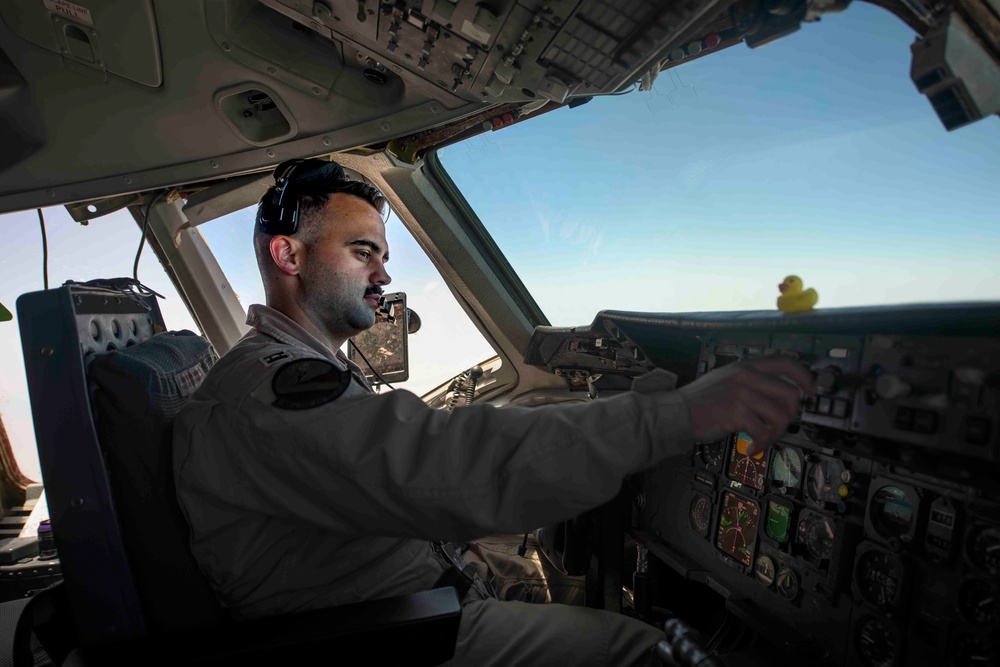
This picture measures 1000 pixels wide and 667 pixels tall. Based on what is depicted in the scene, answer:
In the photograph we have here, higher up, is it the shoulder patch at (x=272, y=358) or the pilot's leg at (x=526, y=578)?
the shoulder patch at (x=272, y=358)

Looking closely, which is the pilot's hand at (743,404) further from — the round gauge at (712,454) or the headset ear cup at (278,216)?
the headset ear cup at (278,216)

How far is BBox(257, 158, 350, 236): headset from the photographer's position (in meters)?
1.45

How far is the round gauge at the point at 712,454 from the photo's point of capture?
5.07 ft

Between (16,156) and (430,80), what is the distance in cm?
181

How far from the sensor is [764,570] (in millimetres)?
1367

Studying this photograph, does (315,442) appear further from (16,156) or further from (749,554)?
(16,156)

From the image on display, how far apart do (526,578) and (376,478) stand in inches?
59.5

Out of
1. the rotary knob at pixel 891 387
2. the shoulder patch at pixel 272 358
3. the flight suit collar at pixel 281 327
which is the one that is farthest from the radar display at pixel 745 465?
the shoulder patch at pixel 272 358

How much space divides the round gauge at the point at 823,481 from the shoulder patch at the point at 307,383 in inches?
42.0

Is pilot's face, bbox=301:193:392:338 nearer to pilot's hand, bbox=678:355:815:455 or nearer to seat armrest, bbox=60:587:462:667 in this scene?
seat armrest, bbox=60:587:462:667

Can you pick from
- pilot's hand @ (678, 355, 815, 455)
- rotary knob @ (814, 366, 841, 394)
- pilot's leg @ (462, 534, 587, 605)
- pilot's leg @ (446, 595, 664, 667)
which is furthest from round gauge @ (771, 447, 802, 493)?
pilot's leg @ (462, 534, 587, 605)

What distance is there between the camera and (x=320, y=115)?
2.04 m


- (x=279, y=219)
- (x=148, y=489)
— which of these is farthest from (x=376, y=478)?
(x=279, y=219)

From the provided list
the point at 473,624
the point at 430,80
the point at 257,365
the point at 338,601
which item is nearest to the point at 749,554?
the point at 473,624
